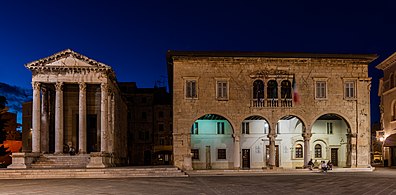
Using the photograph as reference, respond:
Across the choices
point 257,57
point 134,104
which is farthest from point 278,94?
point 134,104

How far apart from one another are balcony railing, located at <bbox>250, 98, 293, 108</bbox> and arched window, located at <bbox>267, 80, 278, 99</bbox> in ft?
1.67

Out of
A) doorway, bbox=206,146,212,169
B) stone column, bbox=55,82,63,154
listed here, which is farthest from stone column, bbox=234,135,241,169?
stone column, bbox=55,82,63,154

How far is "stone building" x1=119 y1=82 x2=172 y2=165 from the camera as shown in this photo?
67625mm

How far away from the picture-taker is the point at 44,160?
3859 centimetres

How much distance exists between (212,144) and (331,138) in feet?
38.6

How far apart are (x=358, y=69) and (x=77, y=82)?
24.3m

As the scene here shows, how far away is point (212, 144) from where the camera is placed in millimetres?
45156

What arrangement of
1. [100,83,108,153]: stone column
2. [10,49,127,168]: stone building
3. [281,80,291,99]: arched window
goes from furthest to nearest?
[281,80,291,99]: arched window, [100,83,108,153]: stone column, [10,49,127,168]: stone building

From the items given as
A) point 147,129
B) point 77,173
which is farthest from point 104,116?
point 147,129

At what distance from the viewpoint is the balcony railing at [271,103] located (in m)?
40.1

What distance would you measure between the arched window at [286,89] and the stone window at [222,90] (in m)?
5.05

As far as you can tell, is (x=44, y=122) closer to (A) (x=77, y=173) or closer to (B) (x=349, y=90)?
(A) (x=77, y=173)

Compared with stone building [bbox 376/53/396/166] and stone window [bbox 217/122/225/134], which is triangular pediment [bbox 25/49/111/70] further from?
stone building [bbox 376/53/396/166]

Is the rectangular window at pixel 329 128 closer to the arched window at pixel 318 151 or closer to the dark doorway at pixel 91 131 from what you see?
the arched window at pixel 318 151
